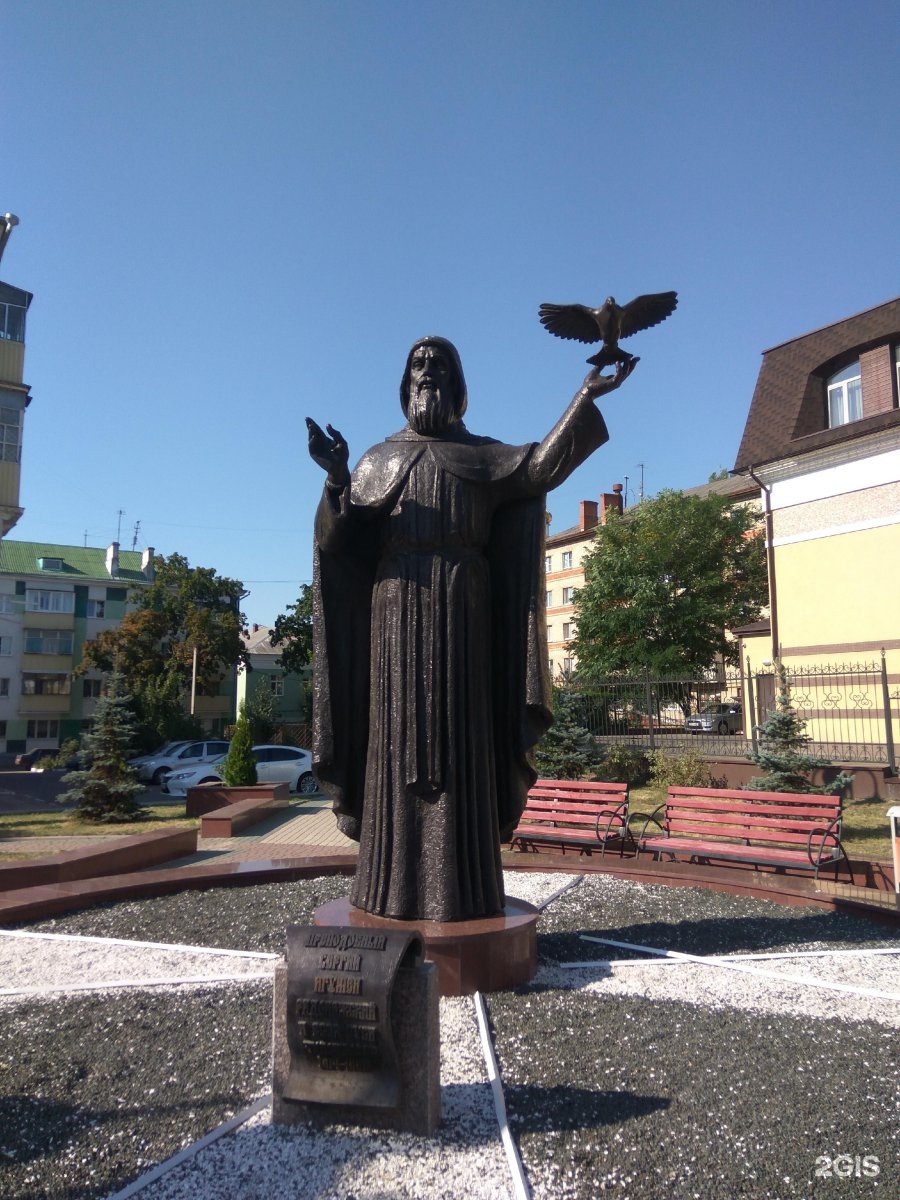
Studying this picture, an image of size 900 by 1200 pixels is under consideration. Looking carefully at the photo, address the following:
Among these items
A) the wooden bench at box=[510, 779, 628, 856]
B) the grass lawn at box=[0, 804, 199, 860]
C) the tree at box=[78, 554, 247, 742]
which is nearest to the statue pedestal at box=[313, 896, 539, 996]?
the wooden bench at box=[510, 779, 628, 856]

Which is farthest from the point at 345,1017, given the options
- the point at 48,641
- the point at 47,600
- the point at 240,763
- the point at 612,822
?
the point at 47,600

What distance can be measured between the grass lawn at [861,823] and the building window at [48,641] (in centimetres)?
3782

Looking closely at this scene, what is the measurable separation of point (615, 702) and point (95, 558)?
3782cm

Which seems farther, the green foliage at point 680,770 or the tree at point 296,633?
the tree at point 296,633

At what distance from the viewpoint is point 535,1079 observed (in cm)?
341

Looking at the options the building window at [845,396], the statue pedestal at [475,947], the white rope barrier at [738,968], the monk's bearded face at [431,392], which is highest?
the building window at [845,396]

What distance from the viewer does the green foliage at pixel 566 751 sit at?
1412 centimetres

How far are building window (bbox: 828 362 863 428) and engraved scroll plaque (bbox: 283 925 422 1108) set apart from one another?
62.4 ft

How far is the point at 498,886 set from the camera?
184 inches

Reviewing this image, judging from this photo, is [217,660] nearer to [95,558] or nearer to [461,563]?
[95,558]

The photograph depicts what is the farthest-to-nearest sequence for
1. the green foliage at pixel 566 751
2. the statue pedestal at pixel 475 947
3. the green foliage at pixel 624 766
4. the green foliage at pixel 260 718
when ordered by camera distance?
1. the green foliage at pixel 260 718
2. the green foliage at pixel 624 766
3. the green foliage at pixel 566 751
4. the statue pedestal at pixel 475 947

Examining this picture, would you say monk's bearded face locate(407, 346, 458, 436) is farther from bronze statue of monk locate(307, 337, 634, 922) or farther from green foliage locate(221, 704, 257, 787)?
green foliage locate(221, 704, 257, 787)

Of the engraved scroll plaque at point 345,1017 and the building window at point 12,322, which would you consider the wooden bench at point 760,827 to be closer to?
the engraved scroll plaque at point 345,1017

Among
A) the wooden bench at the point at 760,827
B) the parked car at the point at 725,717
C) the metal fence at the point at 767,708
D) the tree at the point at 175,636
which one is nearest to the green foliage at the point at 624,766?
the metal fence at the point at 767,708
